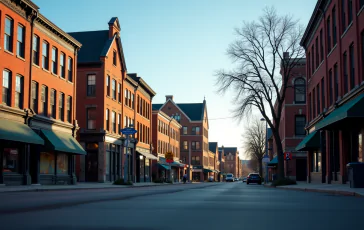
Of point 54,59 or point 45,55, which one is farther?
point 54,59

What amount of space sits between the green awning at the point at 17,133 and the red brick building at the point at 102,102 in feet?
43.1

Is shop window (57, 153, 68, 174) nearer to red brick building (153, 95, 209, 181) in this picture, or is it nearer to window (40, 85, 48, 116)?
window (40, 85, 48, 116)

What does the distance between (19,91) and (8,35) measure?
11.8ft

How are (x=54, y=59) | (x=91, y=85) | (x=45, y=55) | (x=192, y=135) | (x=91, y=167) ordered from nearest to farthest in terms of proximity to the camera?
(x=45, y=55), (x=54, y=59), (x=91, y=167), (x=91, y=85), (x=192, y=135)

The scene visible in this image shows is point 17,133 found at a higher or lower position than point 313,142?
higher

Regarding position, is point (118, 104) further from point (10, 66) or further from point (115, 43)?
point (10, 66)

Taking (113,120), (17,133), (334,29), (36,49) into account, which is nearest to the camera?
(17,133)

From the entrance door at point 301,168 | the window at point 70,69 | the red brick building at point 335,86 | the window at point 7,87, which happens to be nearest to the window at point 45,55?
the window at point 70,69

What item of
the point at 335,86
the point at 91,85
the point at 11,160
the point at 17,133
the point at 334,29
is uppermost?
the point at 334,29

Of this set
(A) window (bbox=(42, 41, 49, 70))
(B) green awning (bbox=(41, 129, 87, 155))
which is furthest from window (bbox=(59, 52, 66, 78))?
(B) green awning (bbox=(41, 129, 87, 155))

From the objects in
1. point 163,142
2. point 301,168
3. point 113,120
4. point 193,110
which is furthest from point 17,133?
point 193,110

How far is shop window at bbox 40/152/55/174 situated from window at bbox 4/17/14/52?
8427mm

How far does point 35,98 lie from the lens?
33.4m

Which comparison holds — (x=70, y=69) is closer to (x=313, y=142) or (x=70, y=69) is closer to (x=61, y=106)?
(x=61, y=106)
